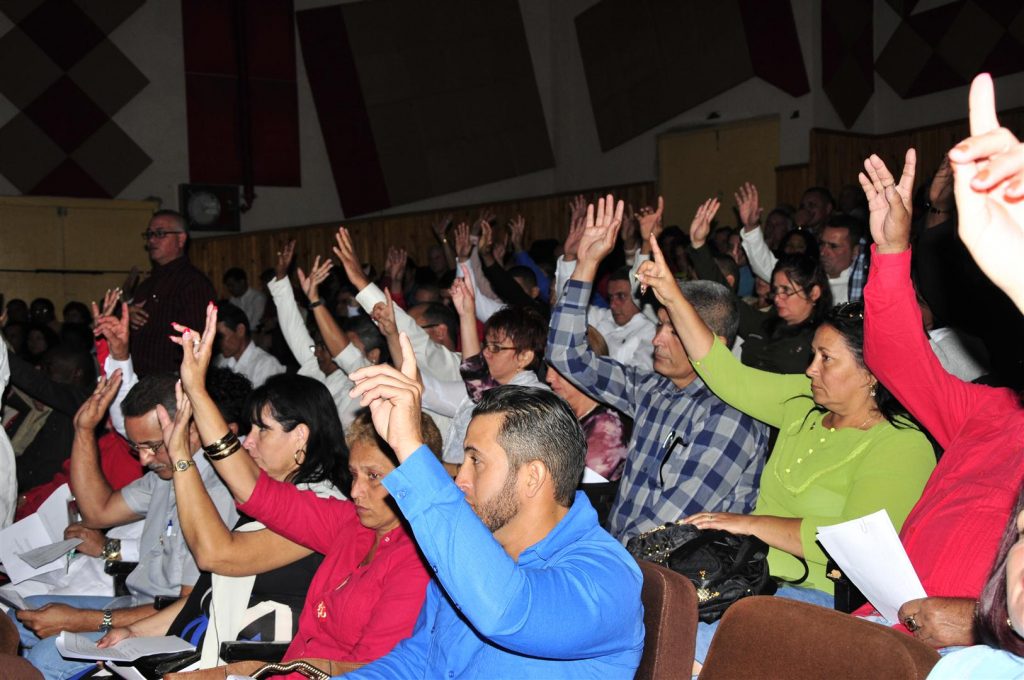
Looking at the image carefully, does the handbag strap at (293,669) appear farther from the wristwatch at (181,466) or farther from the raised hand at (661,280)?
the raised hand at (661,280)

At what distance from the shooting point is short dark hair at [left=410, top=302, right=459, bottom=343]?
4926mm

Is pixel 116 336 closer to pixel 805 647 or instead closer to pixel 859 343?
pixel 859 343

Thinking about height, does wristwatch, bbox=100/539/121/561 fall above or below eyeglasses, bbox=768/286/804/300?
below

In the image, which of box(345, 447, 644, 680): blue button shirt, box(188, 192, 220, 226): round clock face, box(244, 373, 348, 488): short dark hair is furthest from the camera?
box(188, 192, 220, 226): round clock face

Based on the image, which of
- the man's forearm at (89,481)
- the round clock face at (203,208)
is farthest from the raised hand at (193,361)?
the round clock face at (203,208)

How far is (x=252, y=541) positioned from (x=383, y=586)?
1.70 ft

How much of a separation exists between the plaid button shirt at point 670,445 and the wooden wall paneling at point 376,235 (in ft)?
25.4

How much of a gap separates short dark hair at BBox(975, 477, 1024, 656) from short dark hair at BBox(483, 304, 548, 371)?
8.14 ft

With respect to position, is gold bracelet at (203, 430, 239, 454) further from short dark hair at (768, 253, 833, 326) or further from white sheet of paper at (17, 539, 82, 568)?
short dark hair at (768, 253, 833, 326)

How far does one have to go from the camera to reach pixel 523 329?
3789 millimetres

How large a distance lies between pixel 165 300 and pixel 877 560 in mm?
4219

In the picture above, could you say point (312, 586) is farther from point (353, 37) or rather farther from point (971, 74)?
point (353, 37)

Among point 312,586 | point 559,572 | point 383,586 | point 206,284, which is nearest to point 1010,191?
point 559,572

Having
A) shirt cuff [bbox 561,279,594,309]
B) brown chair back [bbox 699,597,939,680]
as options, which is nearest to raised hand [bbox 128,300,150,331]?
shirt cuff [bbox 561,279,594,309]
